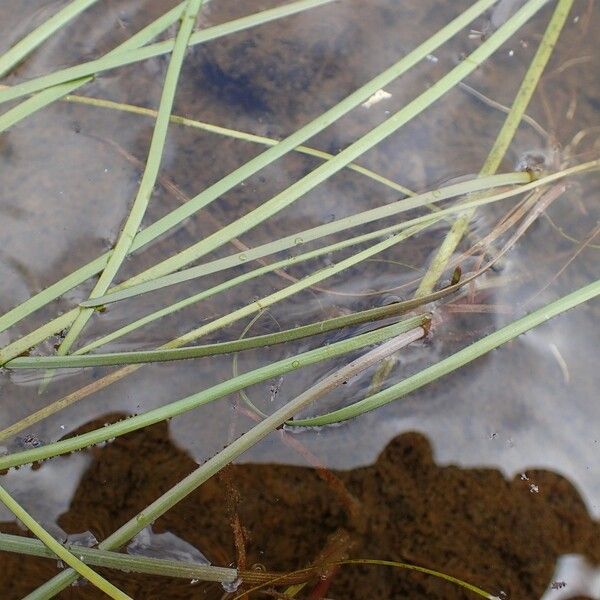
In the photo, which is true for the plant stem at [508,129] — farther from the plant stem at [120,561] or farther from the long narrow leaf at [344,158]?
the plant stem at [120,561]

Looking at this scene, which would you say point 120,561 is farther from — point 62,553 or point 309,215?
point 309,215

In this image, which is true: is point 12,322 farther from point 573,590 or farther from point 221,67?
point 573,590

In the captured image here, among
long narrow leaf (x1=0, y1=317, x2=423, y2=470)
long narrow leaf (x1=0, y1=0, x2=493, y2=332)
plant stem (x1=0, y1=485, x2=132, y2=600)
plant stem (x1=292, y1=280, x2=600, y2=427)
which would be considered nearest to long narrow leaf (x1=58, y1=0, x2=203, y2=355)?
long narrow leaf (x1=0, y1=0, x2=493, y2=332)

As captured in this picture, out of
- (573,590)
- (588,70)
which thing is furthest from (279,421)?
(588,70)

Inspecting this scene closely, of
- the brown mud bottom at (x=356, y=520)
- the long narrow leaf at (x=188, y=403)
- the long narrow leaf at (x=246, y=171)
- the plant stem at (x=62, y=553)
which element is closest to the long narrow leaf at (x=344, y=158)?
the long narrow leaf at (x=246, y=171)

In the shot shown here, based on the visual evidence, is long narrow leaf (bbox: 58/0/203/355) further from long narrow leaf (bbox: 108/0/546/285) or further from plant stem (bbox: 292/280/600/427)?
plant stem (bbox: 292/280/600/427)

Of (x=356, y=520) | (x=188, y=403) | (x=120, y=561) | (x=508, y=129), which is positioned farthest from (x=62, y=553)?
(x=508, y=129)

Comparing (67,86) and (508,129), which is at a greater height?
(67,86)

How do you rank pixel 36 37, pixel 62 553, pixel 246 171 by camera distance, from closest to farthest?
pixel 62 553, pixel 246 171, pixel 36 37
